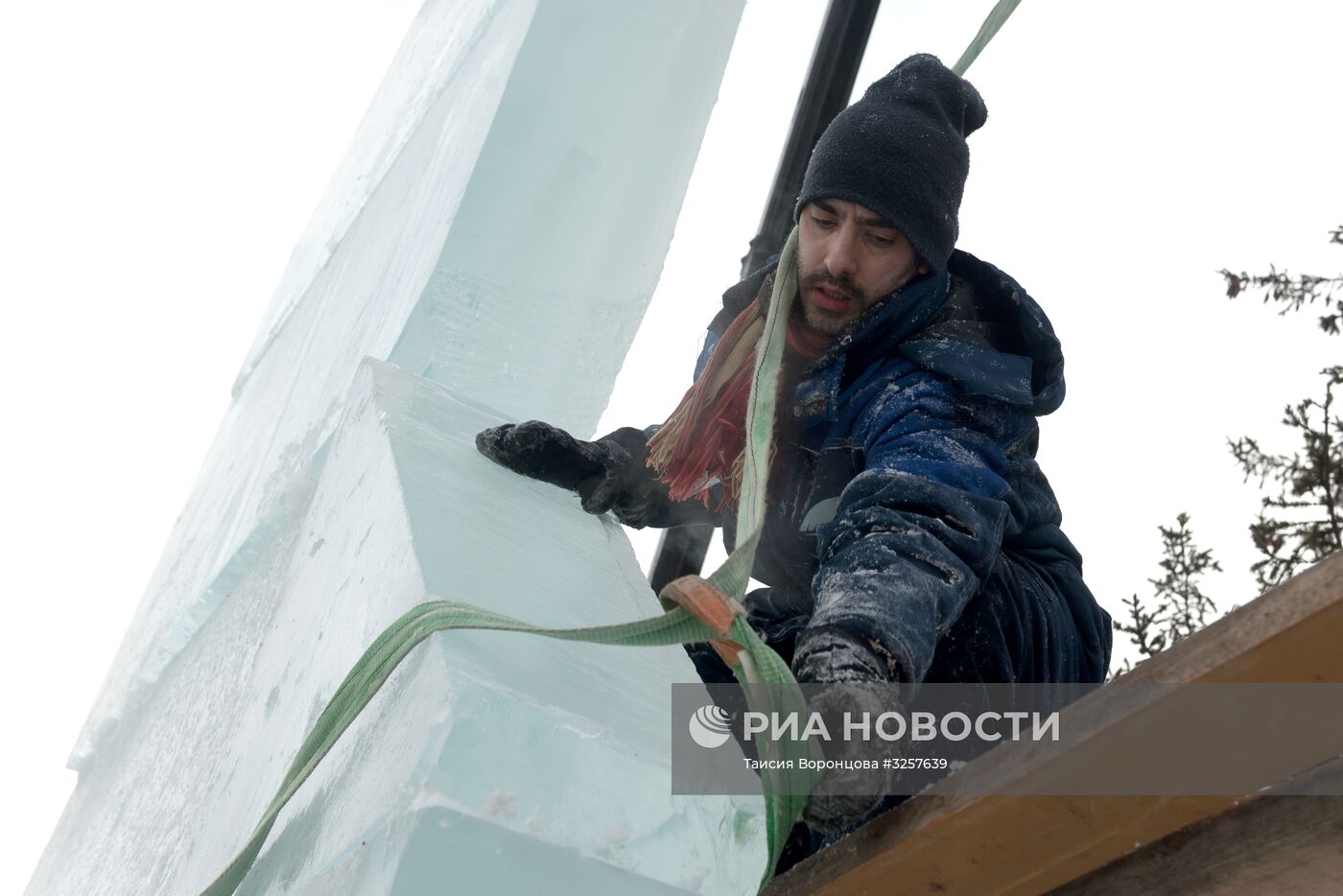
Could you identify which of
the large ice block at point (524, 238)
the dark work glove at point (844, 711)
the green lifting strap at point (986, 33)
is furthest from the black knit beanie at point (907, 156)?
the dark work glove at point (844, 711)

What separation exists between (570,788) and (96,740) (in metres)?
2.14

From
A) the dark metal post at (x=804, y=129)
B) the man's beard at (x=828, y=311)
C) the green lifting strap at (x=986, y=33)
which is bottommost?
the man's beard at (x=828, y=311)

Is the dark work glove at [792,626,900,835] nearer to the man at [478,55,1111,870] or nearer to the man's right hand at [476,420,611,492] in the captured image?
the man at [478,55,1111,870]

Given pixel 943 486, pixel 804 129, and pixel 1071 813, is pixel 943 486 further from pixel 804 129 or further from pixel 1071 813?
pixel 804 129

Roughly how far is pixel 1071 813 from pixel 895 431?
0.56 metres

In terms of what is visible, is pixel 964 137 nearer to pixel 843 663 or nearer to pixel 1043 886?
pixel 843 663

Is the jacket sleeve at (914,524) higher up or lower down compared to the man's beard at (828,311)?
lower down

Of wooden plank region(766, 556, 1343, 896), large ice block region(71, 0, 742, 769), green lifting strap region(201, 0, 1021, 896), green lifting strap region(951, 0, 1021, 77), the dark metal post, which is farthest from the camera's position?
the dark metal post

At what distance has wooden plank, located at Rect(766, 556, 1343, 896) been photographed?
0.72m

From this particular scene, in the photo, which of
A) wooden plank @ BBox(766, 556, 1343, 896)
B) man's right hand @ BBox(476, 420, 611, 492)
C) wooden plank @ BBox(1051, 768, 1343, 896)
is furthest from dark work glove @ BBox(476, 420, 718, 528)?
wooden plank @ BBox(1051, 768, 1343, 896)

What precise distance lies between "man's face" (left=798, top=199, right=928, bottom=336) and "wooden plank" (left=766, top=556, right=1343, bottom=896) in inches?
27.1

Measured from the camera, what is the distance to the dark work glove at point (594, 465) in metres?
1.57

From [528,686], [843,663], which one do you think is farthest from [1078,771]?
[528,686]

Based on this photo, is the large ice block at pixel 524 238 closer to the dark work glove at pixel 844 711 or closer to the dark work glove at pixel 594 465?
the dark work glove at pixel 594 465
